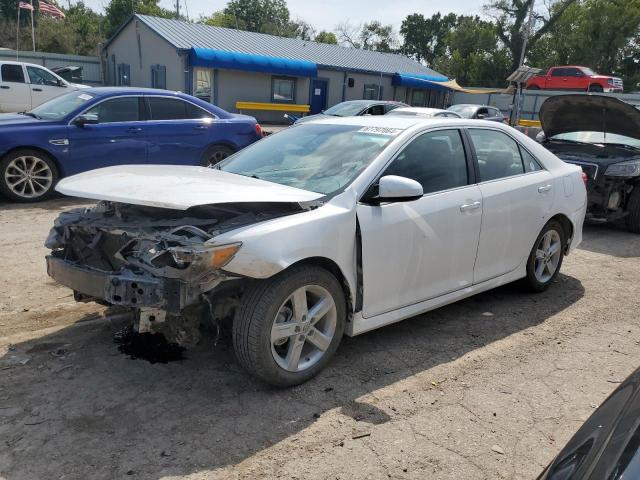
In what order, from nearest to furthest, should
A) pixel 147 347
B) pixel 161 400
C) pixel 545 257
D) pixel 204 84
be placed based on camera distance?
pixel 161 400
pixel 147 347
pixel 545 257
pixel 204 84

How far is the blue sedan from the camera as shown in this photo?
24.8 ft

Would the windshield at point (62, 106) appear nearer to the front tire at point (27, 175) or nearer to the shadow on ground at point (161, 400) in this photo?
the front tire at point (27, 175)

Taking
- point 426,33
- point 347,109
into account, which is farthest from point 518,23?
point 347,109

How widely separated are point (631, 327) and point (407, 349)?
2.08m

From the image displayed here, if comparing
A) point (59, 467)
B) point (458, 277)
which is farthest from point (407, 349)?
point (59, 467)

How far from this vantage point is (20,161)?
7.57 metres

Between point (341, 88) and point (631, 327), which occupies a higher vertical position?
point (341, 88)

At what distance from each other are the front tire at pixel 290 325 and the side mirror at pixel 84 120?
5.85m

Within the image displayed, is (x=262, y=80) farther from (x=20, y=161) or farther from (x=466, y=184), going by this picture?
(x=466, y=184)

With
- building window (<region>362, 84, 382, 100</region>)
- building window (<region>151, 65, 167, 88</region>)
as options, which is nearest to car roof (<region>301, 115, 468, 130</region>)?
building window (<region>151, 65, 167, 88</region>)

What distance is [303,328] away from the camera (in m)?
3.28

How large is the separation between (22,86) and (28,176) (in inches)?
389

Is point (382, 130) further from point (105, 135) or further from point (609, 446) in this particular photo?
point (105, 135)

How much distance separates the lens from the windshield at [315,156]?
3723 mm
